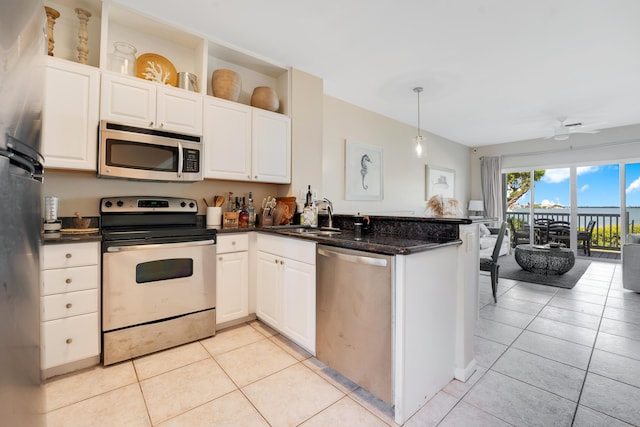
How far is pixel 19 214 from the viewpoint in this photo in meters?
0.66

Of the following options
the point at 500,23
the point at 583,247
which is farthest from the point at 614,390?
the point at 583,247

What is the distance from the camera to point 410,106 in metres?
4.39

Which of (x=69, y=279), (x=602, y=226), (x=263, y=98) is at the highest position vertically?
(x=263, y=98)

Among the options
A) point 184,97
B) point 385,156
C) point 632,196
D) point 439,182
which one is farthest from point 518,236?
point 184,97

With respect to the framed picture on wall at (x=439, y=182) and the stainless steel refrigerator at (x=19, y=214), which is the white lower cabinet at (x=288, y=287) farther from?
the framed picture on wall at (x=439, y=182)

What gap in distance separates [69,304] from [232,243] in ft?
3.67

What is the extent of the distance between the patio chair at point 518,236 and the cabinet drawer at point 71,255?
7.86 meters

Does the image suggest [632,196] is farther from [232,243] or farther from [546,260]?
[232,243]

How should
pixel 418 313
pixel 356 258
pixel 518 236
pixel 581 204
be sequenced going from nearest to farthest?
pixel 418 313
pixel 356 258
pixel 581 204
pixel 518 236

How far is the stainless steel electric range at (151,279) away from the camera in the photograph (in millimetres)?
1946

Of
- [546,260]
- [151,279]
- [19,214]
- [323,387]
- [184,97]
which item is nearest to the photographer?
[19,214]

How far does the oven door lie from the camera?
1.94 metres

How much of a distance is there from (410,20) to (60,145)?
2777 mm

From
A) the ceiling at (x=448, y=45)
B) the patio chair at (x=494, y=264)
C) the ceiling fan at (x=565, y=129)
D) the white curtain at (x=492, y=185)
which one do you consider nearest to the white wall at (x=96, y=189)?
the ceiling at (x=448, y=45)
